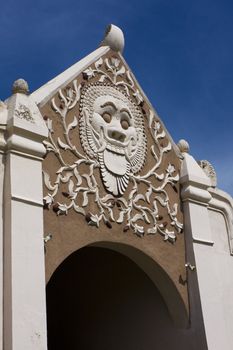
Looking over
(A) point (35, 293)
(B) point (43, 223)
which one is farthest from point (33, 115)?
(A) point (35, 293)

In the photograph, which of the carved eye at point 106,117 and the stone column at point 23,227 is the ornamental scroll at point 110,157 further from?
the stone column at point 23,227

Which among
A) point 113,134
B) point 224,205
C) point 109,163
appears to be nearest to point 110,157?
point 109,163

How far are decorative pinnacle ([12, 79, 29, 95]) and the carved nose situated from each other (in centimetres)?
154

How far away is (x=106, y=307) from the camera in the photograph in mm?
10820

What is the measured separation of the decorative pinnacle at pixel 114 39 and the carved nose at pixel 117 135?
1.62 m

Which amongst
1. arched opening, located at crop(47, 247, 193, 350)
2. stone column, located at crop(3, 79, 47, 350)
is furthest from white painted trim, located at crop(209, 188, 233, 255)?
stone column, located at crop(3, 79, 47, 350)

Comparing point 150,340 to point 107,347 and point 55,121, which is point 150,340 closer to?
point 107,347

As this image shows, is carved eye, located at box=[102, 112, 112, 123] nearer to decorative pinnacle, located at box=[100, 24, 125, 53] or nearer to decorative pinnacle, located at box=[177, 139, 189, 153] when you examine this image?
decorative pinnacle, located at box=[100, 24, 125, 53]

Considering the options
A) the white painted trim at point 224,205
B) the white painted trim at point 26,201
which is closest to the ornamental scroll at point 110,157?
the white painted trim at point 26,201

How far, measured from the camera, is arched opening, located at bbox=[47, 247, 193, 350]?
9.99 metres

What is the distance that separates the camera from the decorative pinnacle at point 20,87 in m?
8.40

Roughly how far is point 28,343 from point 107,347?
393cm

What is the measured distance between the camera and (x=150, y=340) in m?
9.98

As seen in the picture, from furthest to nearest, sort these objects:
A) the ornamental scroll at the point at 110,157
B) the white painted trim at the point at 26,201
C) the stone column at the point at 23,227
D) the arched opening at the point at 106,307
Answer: the arched opening at the point at 106,307 < the ornamental scroll at the point at 110,157 < the white painted trim at the point at 26,201 < the stone column at the point at 23,227
